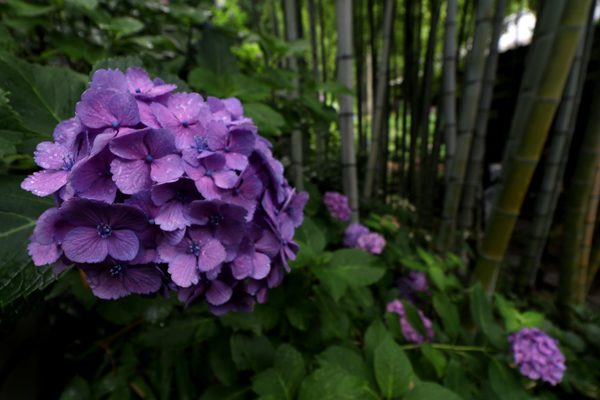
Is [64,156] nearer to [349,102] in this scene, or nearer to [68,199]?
[68,199]

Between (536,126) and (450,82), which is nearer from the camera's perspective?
(536,126)

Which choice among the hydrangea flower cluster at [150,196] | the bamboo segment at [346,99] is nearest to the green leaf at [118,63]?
the hydrangea flower cluster at [150,196]

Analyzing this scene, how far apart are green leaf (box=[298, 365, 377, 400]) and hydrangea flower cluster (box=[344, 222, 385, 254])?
32.2 inches

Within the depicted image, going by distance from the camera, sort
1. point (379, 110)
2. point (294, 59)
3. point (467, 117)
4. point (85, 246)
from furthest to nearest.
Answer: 1. point (379, 110)
2. point (467, 117)
3. point (294, 59)
4. point (85, 246)

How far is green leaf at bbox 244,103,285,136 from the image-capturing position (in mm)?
767

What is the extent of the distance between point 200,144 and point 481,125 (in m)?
1.94

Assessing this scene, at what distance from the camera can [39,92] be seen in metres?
0.56

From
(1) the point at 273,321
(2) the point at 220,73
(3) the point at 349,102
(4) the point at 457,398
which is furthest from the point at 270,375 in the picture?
(3) the point at 349,102

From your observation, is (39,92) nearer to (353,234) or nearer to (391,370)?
(391,370)

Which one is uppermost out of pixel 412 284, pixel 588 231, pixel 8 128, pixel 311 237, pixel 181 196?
pixel 8 128

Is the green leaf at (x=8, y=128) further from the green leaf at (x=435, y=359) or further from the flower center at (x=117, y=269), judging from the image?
the green leaf at (x=435, y=359)

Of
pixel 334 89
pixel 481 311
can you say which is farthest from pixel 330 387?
pixel 334 89

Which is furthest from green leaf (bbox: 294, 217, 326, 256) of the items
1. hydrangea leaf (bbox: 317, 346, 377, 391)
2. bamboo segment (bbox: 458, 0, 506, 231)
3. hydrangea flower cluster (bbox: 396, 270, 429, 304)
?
bamboo segment (bbox: 458, 0, 506, 231)

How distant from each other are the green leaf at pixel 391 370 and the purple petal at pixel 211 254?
0.50 meters
